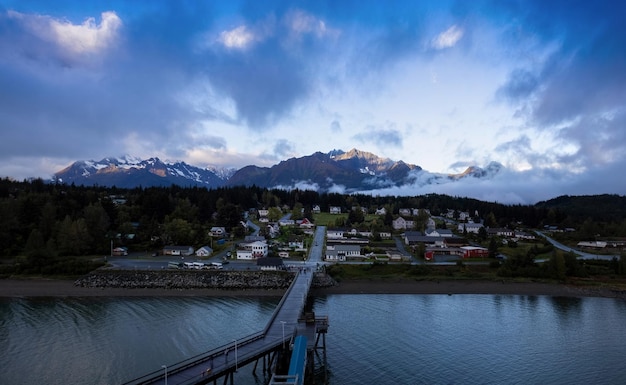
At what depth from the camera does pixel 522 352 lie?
25234mm

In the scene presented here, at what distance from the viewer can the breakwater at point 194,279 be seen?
135ft

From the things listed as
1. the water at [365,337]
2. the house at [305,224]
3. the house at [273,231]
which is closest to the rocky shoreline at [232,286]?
the water at [365,337]

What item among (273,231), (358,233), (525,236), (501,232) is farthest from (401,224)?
(273,231)

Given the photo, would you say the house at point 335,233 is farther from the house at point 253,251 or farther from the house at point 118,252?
the house at point 118,252

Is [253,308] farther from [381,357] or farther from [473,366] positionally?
[473,366]

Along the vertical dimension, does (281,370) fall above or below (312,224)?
below

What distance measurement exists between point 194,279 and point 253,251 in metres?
11.1

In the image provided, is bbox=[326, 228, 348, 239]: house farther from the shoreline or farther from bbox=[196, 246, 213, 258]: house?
the shoreline

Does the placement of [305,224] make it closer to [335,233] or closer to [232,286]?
[335,233]

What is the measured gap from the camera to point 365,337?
26969 mm

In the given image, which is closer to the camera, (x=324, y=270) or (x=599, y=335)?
(x=599, y=335)

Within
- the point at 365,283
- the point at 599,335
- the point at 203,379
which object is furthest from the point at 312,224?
the point at 203,379

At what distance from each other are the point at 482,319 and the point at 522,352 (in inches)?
265

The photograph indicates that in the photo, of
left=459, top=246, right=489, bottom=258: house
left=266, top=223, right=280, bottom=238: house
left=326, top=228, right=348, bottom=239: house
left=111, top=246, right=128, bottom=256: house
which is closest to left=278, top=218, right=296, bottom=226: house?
left=266, top=223, right=280, bottom=238: house
